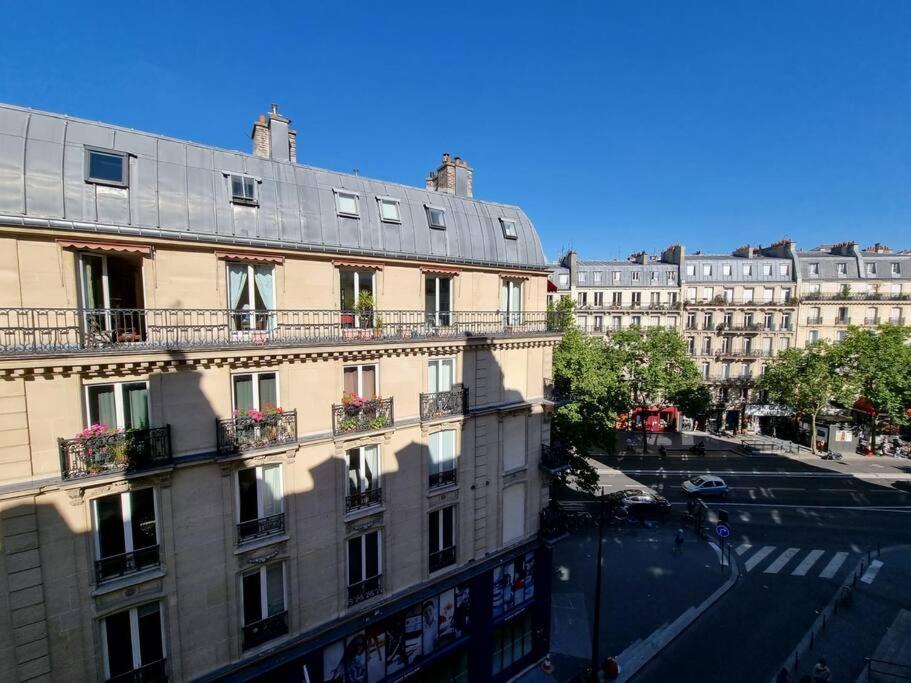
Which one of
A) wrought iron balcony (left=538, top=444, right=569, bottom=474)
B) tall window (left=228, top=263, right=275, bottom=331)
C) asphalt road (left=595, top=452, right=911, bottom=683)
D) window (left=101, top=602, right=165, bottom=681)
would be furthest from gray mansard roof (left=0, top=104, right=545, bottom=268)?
asphalt road (left=595, top=452, right=911, bottom=683)

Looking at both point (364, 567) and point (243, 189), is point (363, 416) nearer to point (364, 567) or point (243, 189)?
point (364, 567)

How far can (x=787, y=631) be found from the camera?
19.5 meters

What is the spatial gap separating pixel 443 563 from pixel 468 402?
5684mm

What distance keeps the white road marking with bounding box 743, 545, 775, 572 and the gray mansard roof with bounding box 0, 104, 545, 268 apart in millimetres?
22428

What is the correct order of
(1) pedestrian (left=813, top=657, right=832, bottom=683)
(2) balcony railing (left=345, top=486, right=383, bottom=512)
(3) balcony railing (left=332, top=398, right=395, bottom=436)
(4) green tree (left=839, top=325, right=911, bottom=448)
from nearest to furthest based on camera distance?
(3) balcony railing (left=332, top=398, right=395, bottom=436) → (2) balcony railing (left=345, top=486, right=383, bottom=512) → (1) pedestrian (left=813, top=657, right=832, bottom=683) → (4) green tree (left=839, top=325, right=911, bottom=448)

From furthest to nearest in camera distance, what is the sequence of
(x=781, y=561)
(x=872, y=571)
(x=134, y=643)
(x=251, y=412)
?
(x=781, y=561) < (x=872, y=571) < (x=251, y=412) < (x=134, y=643)

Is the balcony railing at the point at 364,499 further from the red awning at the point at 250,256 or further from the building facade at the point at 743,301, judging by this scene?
the building facade at the point at 743,301

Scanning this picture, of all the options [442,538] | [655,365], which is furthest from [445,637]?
[655,365]

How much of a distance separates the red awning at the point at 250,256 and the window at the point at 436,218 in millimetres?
5175

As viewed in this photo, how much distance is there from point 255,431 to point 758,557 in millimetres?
27422

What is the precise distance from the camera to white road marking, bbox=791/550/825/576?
933 inches

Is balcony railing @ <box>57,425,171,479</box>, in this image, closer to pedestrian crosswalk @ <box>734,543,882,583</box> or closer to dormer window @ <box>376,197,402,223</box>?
dormer window @ <box>376,197,402,223</box>

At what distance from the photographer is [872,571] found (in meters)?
23.6

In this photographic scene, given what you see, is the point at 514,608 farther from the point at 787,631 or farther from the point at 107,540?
the point at 107,540
